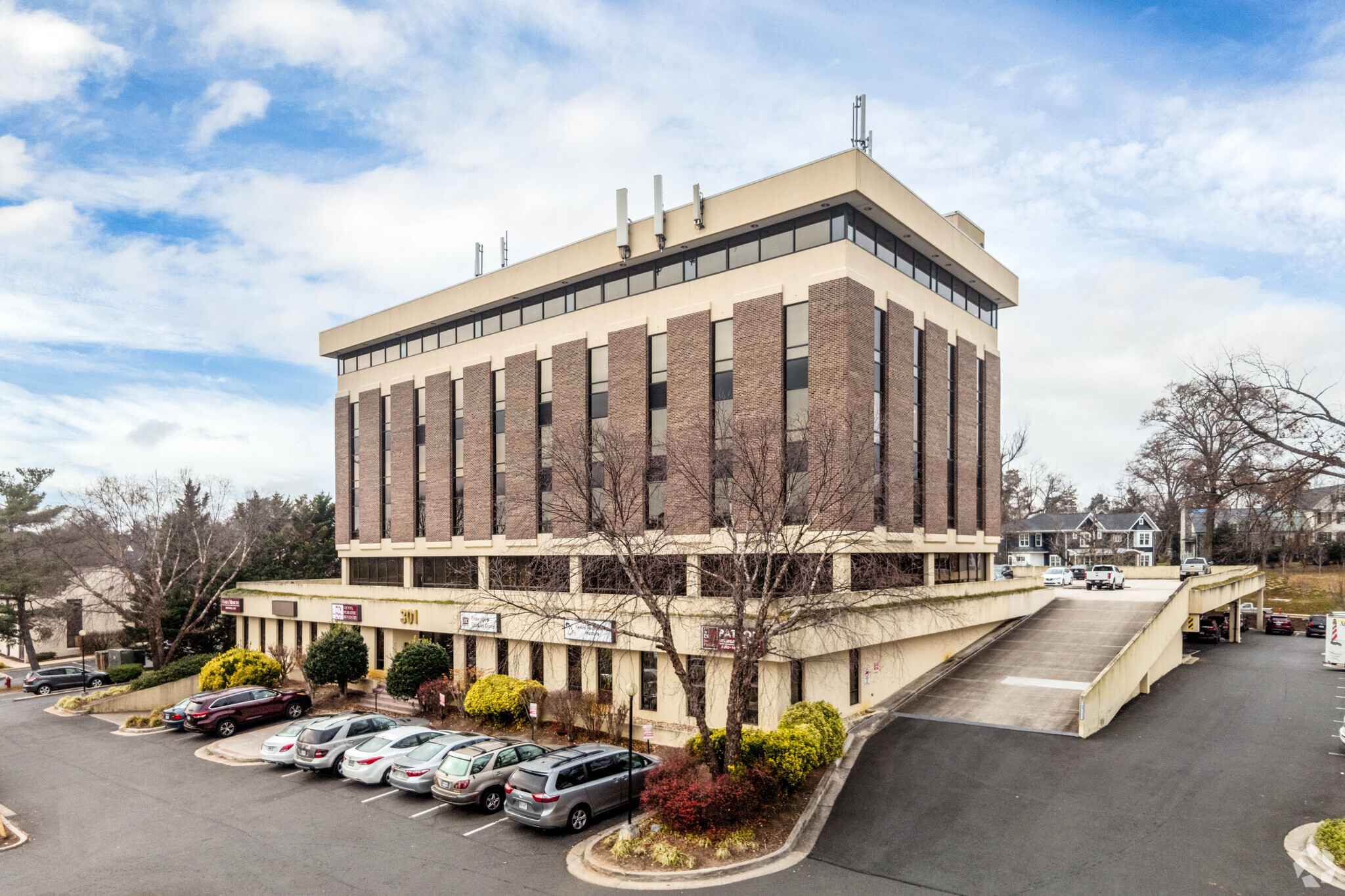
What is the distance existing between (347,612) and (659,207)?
24.9m

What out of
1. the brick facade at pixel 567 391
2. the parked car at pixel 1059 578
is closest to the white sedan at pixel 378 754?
the brick facade at pixel 567 391

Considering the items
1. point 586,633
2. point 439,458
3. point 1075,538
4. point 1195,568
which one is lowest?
point 1075,538

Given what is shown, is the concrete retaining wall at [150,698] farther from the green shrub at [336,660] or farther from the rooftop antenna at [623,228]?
the rooftop antenna at [623,228]

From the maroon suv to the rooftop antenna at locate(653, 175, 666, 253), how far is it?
2336 centimetres

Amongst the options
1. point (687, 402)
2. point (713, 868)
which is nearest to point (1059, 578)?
point (687, 402)

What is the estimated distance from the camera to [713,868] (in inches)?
596

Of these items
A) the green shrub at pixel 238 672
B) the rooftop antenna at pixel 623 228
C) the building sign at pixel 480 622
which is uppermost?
the rooftop antenna at pixel 623 228

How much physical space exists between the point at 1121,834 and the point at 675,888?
908cm

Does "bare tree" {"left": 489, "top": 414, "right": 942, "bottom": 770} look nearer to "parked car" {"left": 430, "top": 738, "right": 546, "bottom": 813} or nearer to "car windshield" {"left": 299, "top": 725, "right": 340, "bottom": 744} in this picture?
"parked car" {"left": 430, "top": 738, "right": 546, "bottom": 813}

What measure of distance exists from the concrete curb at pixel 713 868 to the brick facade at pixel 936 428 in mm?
16061

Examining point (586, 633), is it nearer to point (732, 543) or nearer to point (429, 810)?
point (732, 543)

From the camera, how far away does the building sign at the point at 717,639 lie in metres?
20.4

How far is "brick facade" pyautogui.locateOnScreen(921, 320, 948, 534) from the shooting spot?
31.7 m

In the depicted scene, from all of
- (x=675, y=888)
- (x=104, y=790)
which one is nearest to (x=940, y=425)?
(x=675, y=888)
